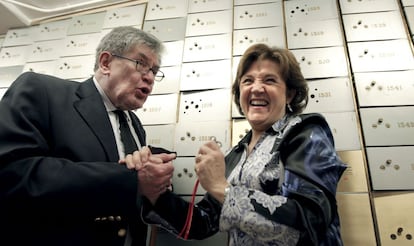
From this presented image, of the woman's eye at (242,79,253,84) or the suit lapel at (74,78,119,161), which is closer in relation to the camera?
the suit lapel at (74,78,119,161)

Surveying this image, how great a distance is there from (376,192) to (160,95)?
943 mm

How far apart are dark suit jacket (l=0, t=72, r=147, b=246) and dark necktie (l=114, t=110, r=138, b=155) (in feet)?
0.28

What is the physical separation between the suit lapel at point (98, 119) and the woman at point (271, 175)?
0.65 ft

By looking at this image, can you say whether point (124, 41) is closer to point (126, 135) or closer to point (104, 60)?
point (104, 60)

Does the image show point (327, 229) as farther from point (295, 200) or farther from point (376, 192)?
point (376, 192)

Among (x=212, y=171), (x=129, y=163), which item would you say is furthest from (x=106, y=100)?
(x=212, y=171)

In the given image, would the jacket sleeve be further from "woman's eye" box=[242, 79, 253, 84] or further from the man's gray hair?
"woman's eye" box=[242, 79, 253, 84]

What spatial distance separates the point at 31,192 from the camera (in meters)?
0.63

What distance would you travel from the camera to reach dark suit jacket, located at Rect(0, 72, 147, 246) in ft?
2.11

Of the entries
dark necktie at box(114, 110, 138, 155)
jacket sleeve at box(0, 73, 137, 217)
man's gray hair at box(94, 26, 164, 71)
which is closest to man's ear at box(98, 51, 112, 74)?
man's gray hair at box(94, 26, 164, 71)

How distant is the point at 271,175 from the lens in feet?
2.43

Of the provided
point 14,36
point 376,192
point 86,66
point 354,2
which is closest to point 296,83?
point 376,192

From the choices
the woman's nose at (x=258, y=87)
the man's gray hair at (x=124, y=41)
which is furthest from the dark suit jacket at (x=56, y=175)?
the woman's nose at (x=258, y=87)

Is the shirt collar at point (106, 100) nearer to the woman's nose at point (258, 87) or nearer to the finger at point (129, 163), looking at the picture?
the finger at point (129, 163)
